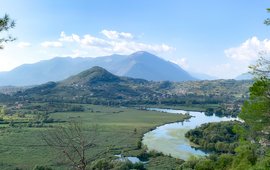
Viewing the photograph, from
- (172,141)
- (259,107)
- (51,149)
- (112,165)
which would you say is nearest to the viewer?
(259,107)

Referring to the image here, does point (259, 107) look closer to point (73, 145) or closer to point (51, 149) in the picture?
point (73, 145)

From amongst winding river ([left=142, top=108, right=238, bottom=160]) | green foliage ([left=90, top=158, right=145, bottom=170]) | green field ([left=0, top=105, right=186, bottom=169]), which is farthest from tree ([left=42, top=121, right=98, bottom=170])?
winding river ([left=142, top=108, right=238, bottom=160])

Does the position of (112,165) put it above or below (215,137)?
below

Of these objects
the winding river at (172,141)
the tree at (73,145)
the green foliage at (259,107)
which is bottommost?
the winding river at (172,141)

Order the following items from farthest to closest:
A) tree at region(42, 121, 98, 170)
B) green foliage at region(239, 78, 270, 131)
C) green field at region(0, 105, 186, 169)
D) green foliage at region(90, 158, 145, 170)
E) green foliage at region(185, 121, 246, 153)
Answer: green foliage at region(185, 121, 246, 153)
green field at region(0, 105, 186, 169)
green foliage at region(90, 158, 145, 170)
green foliage at region(239, 78, 270, 131)
tree at region(42, 121, 98, 170)

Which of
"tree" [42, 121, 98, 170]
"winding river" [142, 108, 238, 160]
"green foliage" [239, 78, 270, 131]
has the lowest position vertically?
"winding river" [142, 108, 238, 160]

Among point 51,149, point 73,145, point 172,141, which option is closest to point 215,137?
point 172,141

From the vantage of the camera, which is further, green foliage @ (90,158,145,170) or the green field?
the green field

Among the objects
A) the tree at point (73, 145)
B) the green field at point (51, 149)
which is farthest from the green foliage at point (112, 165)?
the tree at point (73, 145)

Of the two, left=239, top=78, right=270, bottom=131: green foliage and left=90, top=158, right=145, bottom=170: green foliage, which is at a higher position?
left=239, top=78, right=270, bottom=131: green foliage

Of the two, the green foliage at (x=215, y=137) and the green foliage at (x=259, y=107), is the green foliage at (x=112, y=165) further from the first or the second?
the green foliage at (x=259, y=107)

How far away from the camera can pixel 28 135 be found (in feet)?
299

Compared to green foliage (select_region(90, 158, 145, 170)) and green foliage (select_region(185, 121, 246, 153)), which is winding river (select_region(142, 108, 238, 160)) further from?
green foliage (select_region(90, 158, 145, 170))

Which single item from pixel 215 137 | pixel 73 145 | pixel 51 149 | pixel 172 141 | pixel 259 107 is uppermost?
pixel 259 107
